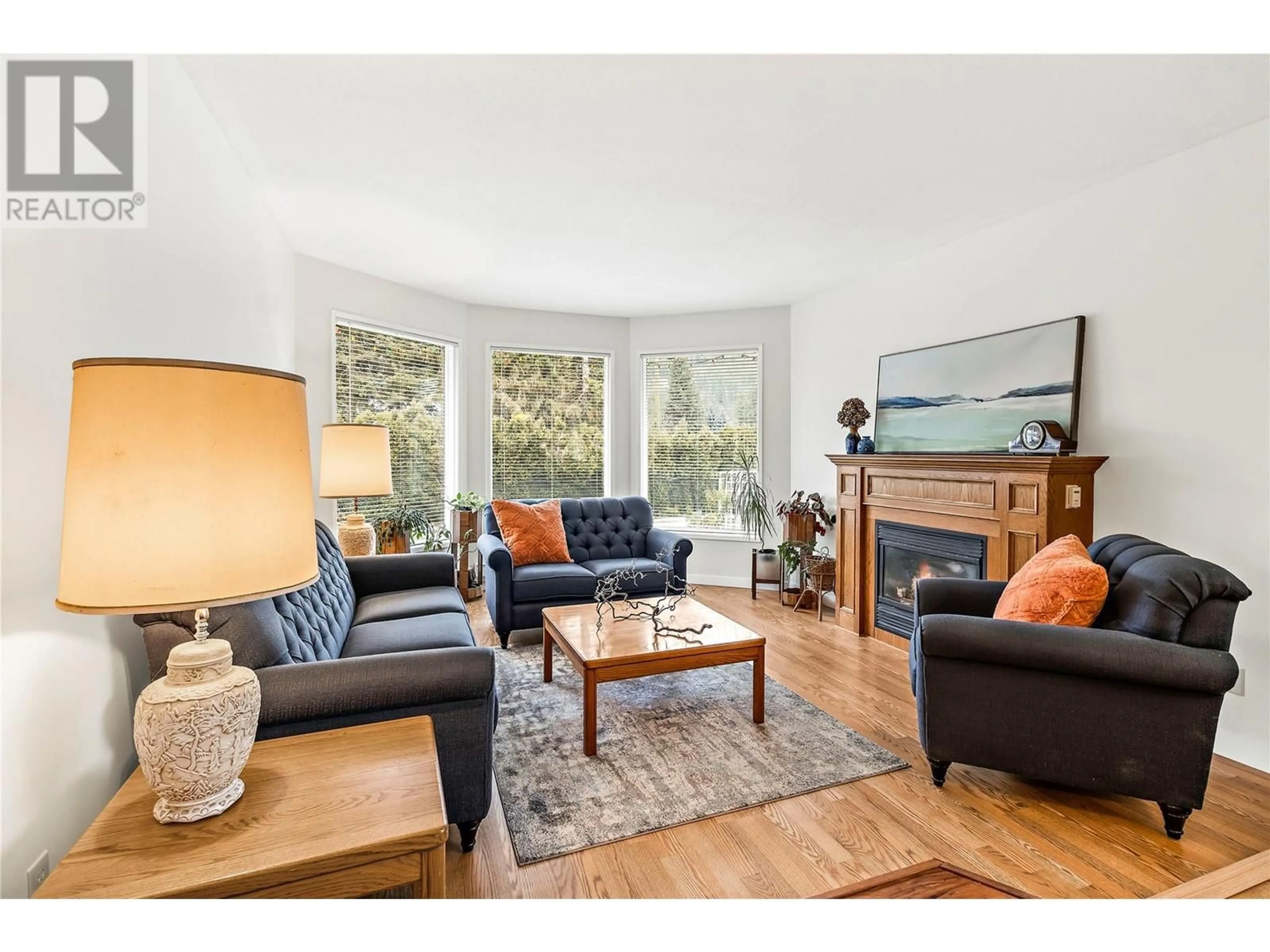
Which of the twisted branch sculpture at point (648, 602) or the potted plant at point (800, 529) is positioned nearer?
the twisted branch sculpture at point (648, 602)

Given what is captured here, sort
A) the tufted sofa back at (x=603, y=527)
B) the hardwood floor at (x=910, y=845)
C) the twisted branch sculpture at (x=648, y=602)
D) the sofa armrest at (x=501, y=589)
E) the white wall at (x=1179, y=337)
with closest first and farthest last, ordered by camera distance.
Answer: the hardwood floor at (x=910, y=845) → the white wall at (x=1179, y=337) → the twisted branch sculpture at (x=648, y=602) → the sofa armrest at (x=501, y=589) → the tufted sofa back at (x=603, y=527)

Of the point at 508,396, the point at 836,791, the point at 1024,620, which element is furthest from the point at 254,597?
the point at 508,396

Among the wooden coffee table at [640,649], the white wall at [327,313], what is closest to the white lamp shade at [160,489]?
the wooden coffee table at [640,649]

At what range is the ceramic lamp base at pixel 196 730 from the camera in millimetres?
1085

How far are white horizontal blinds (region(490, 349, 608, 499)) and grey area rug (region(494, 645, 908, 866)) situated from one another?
251 centimetres

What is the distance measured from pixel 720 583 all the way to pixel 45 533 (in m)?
4.91

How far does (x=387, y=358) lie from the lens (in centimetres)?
458

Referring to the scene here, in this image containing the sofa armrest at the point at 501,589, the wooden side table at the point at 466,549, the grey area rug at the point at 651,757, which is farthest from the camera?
the wooden side table at the point at 466,549

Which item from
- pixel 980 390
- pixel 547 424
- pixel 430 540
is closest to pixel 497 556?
pixel 430 540

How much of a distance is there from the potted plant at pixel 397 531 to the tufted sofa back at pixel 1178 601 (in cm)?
409

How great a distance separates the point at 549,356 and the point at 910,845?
4.68 metres

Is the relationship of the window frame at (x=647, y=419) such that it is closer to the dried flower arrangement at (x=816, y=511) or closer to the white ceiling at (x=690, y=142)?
the dried flower arrangement at (x=816, y=511)

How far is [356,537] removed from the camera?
3.53m
